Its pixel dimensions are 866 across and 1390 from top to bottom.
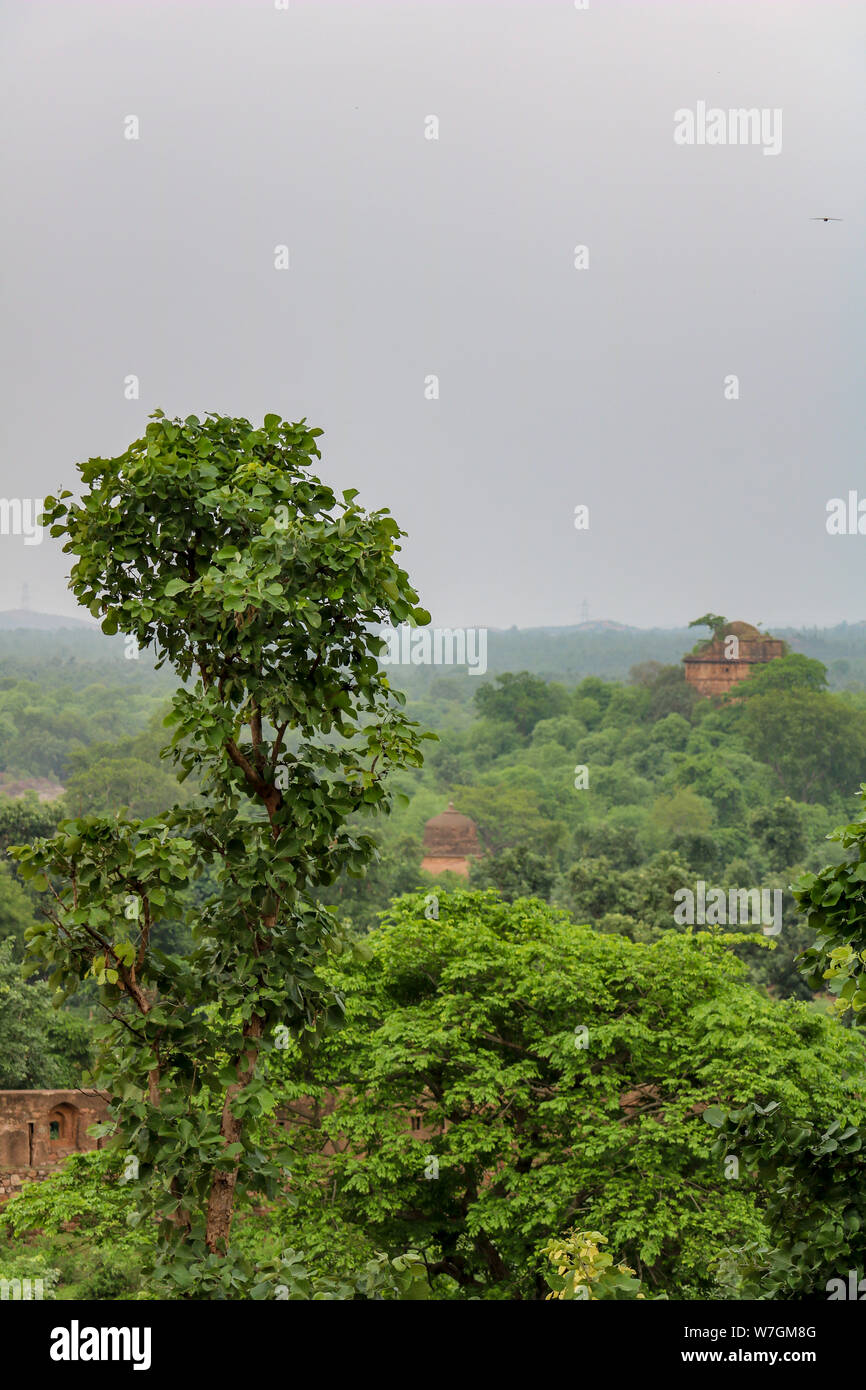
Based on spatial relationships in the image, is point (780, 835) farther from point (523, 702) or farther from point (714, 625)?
point (714, 625)

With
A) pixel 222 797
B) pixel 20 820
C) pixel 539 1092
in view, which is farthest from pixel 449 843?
pixel 222 797

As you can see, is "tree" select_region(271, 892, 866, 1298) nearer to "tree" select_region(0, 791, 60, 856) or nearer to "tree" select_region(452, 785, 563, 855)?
"tree" select_region(0, 791, 60, 856)

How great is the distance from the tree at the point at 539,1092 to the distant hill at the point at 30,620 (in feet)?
335

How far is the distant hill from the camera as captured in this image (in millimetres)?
113812

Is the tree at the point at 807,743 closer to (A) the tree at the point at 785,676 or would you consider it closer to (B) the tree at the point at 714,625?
(A) the tree at the point at 785,676

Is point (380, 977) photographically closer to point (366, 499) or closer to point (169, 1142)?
point (169, 1142)

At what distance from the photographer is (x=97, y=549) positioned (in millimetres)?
4609

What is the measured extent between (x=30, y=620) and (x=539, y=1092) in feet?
353

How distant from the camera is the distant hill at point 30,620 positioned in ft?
373

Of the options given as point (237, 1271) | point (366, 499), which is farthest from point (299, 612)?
point (366, 499)

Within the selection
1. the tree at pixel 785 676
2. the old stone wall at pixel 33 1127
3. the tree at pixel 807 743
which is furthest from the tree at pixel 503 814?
the old stone wall at pixel 33 1127

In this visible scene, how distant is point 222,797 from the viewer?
476 cm

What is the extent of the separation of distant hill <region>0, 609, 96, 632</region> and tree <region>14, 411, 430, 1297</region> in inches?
4378
